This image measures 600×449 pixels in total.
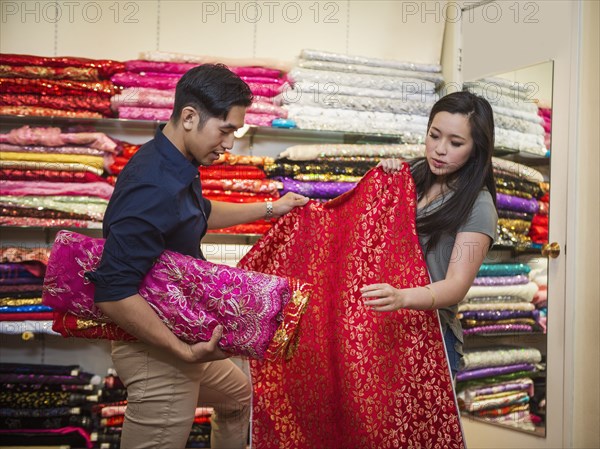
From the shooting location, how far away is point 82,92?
2945mm

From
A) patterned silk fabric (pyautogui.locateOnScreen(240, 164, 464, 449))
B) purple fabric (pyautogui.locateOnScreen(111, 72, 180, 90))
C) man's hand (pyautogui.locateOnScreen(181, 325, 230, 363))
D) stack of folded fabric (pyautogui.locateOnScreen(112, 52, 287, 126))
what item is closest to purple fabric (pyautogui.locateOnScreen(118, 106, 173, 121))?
stack of folded fabric (pyautogui.locateOnScreen(112, 52, 287, 126))

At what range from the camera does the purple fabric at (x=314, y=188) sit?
3033 millimetres

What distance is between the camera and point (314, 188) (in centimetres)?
304

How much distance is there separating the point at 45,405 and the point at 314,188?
1.68 meters

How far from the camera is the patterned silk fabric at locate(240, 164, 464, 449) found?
1.89 m

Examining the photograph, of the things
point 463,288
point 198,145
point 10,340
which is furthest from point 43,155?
point 463,288

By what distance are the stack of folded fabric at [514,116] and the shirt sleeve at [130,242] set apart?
80.2 inches

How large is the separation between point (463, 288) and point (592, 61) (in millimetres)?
1491

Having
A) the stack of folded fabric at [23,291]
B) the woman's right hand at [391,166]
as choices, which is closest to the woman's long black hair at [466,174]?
the woman's right hand at [391,166]

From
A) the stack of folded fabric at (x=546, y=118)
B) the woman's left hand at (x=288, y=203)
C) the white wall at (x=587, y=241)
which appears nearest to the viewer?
the woman's left hand at (x=288, y=203)

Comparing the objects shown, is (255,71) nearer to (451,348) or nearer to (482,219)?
(482,219)

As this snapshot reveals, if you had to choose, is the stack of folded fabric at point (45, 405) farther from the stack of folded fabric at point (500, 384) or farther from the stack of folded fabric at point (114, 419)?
the stack of folded fabric at point (500, 384)

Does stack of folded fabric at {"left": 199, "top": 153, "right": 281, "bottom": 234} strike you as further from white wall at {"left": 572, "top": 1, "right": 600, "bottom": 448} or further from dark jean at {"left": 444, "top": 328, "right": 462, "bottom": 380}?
white wall at {"left": 572, "top": 1, "right": 600, "bottom": 448}

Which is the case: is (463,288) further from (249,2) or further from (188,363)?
(249,2)
